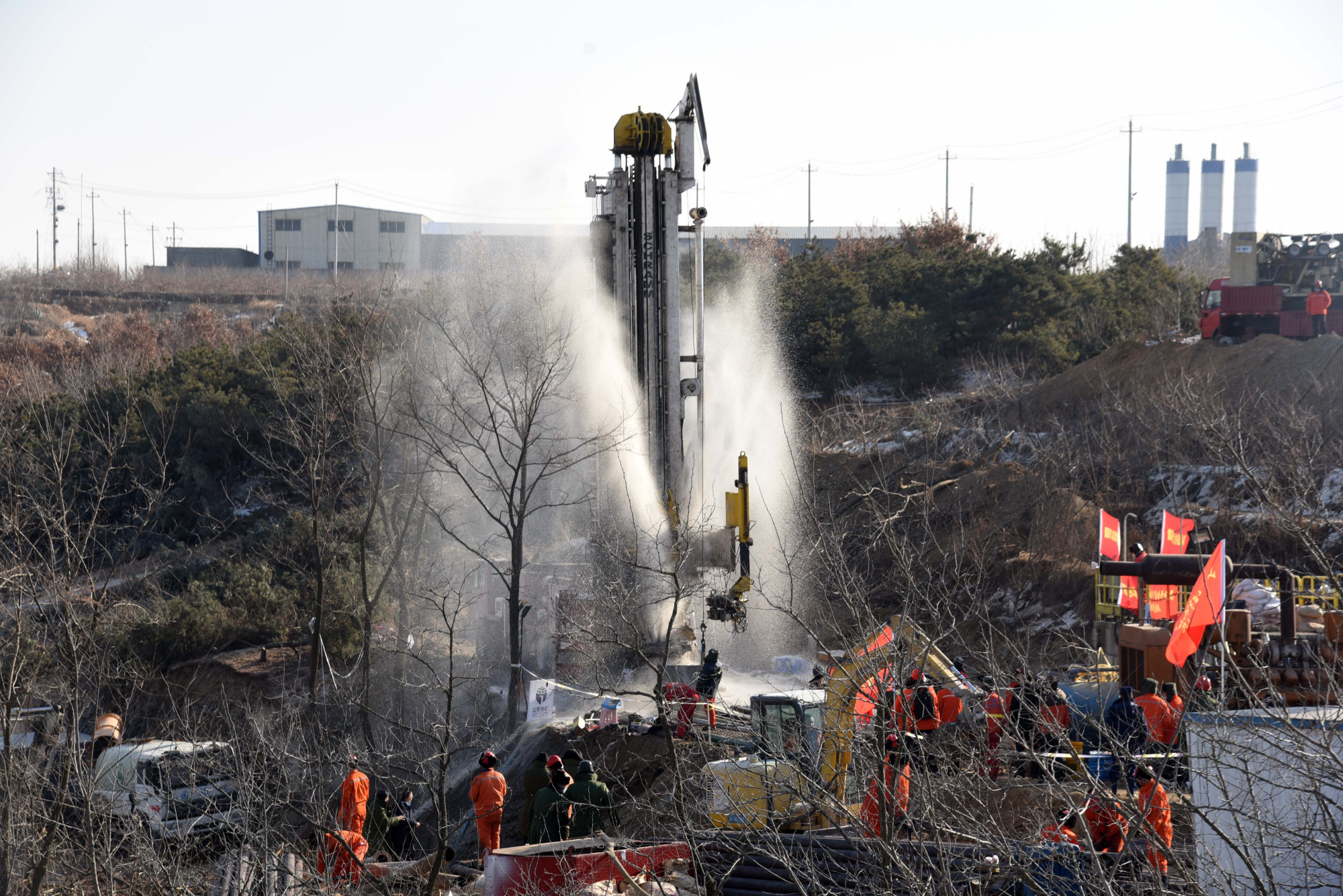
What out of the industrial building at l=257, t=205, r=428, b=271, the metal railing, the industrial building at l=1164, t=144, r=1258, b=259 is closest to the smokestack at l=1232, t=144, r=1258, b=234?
the industrial building at l=1164, t=144, r=1258, b=259

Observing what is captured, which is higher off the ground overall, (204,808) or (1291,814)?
(1291,814)

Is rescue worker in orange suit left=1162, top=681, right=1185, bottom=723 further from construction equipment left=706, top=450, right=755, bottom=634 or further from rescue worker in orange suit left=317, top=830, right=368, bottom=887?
→ rescue worker in orange suit left=317, top=830, right=368, bottom=887


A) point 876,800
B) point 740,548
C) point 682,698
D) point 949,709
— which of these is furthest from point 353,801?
point 740,548

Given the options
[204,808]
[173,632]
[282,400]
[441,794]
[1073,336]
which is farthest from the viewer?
[1073,336]

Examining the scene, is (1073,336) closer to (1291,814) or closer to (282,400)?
(282,400)

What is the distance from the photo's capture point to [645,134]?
16.8 meters

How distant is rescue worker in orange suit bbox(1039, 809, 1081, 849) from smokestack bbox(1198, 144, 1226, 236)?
402ft

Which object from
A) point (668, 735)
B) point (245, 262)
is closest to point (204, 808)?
point (668, 735)

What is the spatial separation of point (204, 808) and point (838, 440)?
22.8 meters

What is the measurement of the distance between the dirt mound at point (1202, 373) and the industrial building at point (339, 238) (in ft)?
147

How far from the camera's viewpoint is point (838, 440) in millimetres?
34000

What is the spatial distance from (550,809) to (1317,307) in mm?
28845

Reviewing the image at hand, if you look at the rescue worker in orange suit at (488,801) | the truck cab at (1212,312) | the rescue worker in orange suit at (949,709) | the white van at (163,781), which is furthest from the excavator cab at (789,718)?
the truck cab at (1212,312)

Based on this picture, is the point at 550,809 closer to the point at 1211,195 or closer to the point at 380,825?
the point at 380,825
